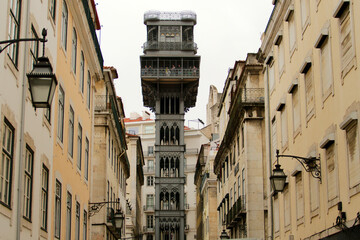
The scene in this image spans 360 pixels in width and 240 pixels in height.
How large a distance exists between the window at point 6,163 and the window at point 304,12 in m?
9.67

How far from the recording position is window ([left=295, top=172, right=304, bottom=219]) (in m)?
21.2

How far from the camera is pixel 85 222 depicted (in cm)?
2706

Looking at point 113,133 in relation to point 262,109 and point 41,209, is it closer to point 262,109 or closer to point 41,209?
point 262,109

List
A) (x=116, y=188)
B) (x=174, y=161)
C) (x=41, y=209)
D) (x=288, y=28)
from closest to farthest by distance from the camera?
(x=41, y=209) → (x=288, y=28) → (x=116, y=188) → (x=174, y=161)

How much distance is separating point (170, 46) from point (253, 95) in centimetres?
5264

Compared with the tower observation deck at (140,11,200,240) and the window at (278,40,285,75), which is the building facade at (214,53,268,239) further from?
the tower observation deck at (140,11,200,240)

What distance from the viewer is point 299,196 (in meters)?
21.7

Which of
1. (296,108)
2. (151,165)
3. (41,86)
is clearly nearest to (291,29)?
(296,108)

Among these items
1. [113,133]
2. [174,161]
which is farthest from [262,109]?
[174,161]

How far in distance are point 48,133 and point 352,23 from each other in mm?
8232

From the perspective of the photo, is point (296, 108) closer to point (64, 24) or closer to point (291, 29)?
point (291, 29)

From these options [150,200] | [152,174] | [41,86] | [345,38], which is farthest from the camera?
[152,174]

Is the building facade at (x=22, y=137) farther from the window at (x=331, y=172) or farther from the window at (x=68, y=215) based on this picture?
the window at (x=331, y=172)

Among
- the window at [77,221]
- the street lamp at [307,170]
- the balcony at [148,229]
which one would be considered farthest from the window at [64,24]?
the balcony at [148,229]
